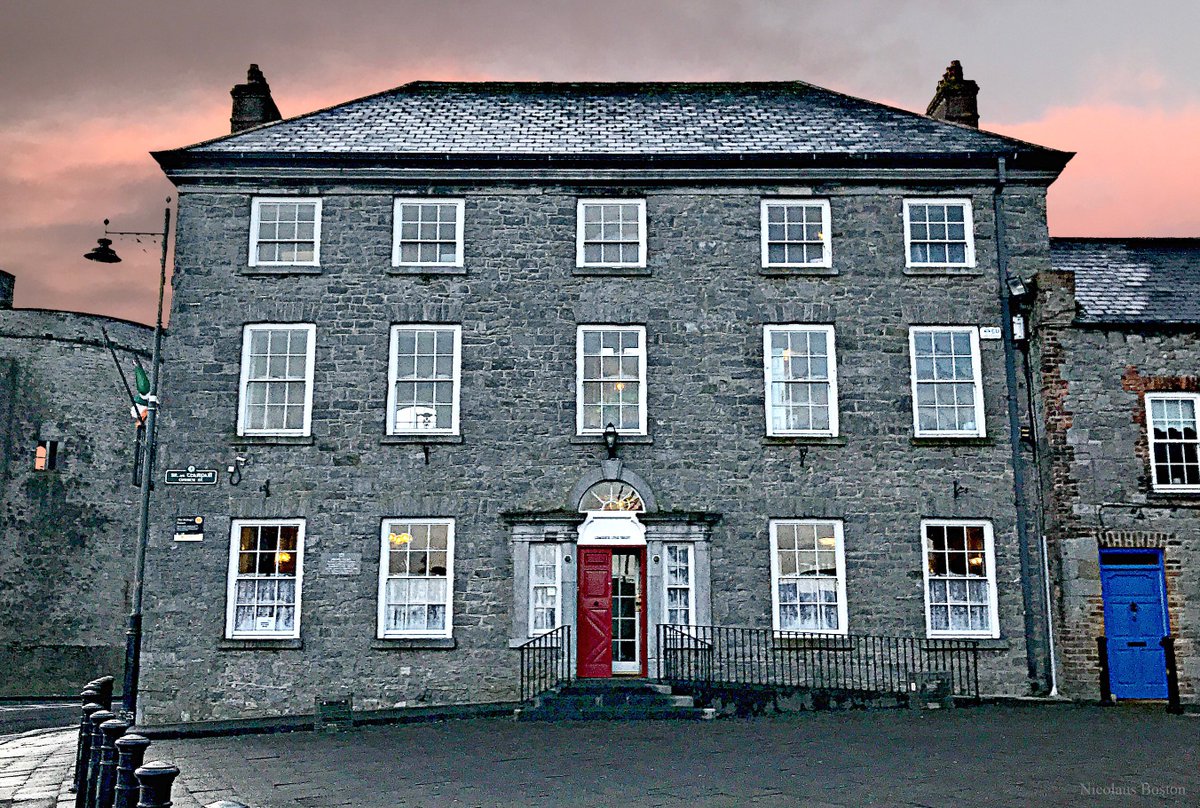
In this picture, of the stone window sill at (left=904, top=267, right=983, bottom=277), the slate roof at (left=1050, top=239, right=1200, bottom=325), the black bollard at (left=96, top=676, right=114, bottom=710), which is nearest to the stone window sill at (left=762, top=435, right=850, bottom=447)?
the stone window sill at (left=904, top=267, right=983, bottom=277)

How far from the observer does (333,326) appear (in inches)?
727

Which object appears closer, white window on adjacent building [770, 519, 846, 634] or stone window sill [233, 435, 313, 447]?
white window on adjacent building [770, 519, 846, 634]

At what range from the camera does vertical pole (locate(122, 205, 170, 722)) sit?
653 inches

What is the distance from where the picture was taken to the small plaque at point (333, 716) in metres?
15.0

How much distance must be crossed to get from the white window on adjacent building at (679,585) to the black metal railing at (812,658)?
0.26 meters

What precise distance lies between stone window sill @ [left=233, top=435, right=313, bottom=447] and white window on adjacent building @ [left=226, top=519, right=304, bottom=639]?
1.31 meters

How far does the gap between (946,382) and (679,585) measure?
5954mm

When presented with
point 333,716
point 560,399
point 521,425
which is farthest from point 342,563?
point 560,399

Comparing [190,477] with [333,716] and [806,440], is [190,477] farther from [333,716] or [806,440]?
[806,440]

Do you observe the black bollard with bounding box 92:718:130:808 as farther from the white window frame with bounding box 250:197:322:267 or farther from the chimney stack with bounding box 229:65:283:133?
the chimney stack with bounding box 229:65:283:133

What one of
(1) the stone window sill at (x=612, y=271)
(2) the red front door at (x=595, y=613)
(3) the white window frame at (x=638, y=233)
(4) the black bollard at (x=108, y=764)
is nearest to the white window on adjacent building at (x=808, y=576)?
(2) the red front door at (x=595, y=613)

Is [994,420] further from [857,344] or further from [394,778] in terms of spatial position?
A: [394,778]

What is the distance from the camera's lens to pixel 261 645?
17.3 metres

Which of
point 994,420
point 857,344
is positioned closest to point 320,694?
point 857,344
